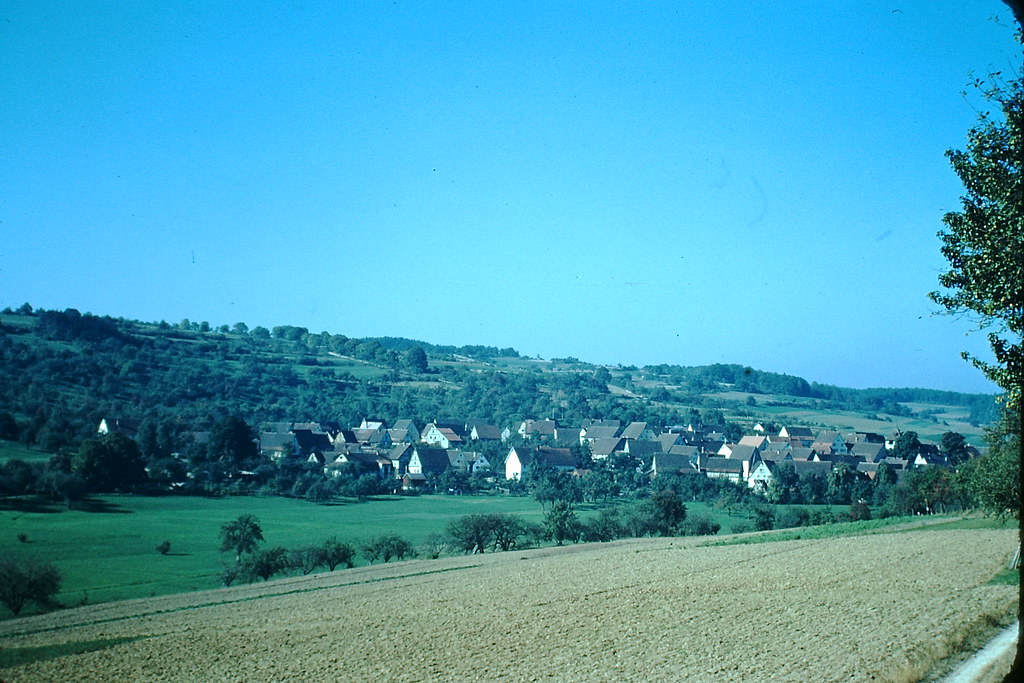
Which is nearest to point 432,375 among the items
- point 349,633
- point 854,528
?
point 854,528

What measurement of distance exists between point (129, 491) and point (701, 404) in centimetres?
10651

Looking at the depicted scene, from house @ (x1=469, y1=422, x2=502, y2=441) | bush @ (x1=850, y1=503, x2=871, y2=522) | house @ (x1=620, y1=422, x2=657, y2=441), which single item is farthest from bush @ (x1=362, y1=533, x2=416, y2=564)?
house @ (x1=620, y1=422, x2=657, y2=441)

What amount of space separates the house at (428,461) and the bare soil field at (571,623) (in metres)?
45.0

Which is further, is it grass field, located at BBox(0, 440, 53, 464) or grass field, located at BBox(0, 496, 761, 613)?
grass field, located at BBox(0, 440, 53, 464)

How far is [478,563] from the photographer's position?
133ft

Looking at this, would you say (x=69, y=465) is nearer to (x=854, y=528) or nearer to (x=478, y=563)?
(x=478, y=563)

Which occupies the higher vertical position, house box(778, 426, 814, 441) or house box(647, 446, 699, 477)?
house box(778, 426, 814, 441)

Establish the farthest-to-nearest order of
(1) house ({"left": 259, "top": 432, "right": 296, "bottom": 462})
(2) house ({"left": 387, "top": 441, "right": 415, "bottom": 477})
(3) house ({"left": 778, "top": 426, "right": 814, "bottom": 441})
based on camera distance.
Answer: (3) house ({"left": 778, "top": 426, "right": 814, "bottom": 441}), (2) house ({"left": 387, "top": 441, "right": 415, "bottom": 477}), (1) house ({"left": 259, "top": 432, "right": 296, "bottom": 462})

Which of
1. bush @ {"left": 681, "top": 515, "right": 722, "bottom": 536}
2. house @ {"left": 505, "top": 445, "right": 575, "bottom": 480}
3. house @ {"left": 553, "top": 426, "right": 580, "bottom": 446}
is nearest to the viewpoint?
bush @ {"left": 681, "top": 515, "right": 722, "bottom": 536}

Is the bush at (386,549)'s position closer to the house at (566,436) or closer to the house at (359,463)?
the house at (359,463)

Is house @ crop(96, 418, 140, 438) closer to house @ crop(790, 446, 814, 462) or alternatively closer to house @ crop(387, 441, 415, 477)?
house @ crop(387, 441, 415, 477)

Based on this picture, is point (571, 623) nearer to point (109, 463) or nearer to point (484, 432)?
point (109, 463)

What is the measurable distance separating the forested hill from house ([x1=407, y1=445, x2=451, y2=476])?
15143mm

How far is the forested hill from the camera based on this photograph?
63.6 metres
